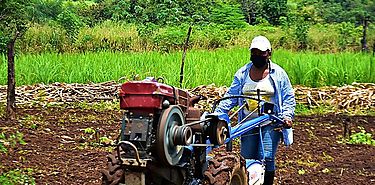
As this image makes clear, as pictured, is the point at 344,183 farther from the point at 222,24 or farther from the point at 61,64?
the point at 222,24

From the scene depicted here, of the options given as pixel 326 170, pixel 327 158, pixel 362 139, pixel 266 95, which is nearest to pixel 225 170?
pixel 266 95

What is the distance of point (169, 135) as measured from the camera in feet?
12.0

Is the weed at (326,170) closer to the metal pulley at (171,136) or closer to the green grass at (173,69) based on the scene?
the metal pulley at (171,136)

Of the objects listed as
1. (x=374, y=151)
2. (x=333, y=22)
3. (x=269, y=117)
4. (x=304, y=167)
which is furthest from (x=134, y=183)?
(x=333, y=22)

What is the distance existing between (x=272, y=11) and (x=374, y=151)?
21.6m

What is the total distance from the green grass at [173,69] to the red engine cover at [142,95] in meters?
8.89

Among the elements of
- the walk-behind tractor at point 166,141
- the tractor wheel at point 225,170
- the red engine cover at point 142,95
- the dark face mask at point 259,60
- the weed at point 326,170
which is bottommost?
the weed at point 326,170

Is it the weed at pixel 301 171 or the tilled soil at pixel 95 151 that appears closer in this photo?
the tilled soil at pixel 95 151

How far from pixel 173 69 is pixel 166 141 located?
32.1 feet

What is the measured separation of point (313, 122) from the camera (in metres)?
10.4

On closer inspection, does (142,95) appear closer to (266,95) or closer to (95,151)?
(266,95)

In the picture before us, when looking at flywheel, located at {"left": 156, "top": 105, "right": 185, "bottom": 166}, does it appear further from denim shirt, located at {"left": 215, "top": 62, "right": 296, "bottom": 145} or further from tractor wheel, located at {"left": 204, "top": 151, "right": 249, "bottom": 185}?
denim shirt, located at {"left": 215, "top": 62, "right": 296, "bottom": 145}

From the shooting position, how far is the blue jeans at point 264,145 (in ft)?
17.3

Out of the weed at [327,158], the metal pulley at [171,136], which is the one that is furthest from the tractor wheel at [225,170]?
the weed at [327,158]
